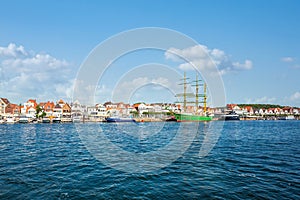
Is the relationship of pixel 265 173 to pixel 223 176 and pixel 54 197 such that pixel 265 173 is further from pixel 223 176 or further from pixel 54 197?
pixel 54 197

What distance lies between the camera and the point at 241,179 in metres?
13.5

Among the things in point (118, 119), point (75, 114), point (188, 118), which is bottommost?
point (118, 119)

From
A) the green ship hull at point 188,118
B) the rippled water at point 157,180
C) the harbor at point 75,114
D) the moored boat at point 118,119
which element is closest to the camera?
the rippled water at point 157,180

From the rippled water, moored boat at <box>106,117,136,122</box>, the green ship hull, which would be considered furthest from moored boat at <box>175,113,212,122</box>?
the rippled water

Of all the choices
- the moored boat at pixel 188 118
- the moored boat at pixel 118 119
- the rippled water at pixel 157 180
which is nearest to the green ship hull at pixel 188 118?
the moored boat at pixel 188 118

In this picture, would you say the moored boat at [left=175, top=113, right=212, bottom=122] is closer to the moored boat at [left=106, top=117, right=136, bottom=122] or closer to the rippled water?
the moored boat at [left=106, top=117, right=136, bottom=122]

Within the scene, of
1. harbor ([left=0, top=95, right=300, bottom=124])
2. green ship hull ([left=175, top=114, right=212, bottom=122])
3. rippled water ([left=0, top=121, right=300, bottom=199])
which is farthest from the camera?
green ship hull ([left=175, top=114, right=212, bottom=122])

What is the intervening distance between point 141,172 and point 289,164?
12281mm

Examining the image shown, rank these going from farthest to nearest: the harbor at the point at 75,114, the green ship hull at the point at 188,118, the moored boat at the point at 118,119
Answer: the green ship hull at the point at 188,118 → the harbor at the point at 75,114 → the moored boat at the point at 118,119

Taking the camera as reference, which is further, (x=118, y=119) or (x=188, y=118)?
(x=188, y=118)

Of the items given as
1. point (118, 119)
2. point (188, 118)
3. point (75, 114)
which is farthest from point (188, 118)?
point (75, 114)

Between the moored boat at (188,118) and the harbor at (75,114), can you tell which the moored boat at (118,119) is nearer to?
the harbor at (75,114)

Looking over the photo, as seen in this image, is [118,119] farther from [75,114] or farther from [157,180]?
[157,180]

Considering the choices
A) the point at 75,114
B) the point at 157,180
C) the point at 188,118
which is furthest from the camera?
the point at 75,114
